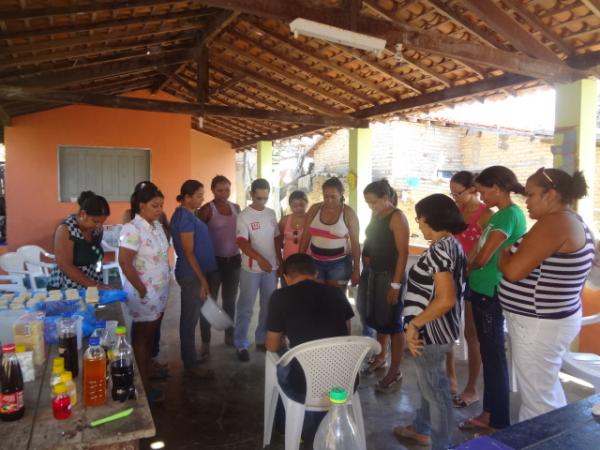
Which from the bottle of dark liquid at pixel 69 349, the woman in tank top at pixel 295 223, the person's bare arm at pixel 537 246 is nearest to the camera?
the bottle of dark liquid at pixel 69 349

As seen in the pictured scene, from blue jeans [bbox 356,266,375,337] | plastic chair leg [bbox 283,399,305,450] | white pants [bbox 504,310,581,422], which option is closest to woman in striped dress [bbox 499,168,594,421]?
white pants [bbox 504,310,581,422]

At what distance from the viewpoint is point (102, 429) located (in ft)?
4.43

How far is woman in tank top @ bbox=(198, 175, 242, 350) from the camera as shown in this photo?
12.3 ft

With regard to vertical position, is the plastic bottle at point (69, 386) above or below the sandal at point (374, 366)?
above

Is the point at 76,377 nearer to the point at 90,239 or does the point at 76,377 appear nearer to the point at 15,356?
the point at 15,356

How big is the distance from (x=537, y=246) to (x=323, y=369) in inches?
43.8

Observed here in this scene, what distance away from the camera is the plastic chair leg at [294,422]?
2.13 metres

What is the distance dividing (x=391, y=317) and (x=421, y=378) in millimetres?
966

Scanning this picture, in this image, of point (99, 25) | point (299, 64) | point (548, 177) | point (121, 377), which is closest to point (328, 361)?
point (121, 377)

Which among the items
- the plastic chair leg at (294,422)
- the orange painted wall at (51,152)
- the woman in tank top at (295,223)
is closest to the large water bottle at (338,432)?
the plastic chair leg at (294,422)

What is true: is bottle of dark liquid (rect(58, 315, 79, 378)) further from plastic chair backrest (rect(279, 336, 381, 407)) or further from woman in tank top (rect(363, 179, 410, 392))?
woman in tank top (rect(363, 179, 410, 392))

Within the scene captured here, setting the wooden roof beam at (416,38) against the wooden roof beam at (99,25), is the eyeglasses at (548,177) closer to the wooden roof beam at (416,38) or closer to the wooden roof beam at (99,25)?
the wooden roof beam at (416,38)

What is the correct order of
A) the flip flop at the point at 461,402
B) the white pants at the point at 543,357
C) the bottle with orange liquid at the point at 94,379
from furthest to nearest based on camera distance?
the flip flop at the point at 461,402
the white pants at the point at 543,357
the bottle with orange liquid at the point at 94,379

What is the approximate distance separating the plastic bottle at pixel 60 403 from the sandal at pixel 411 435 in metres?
1.92
